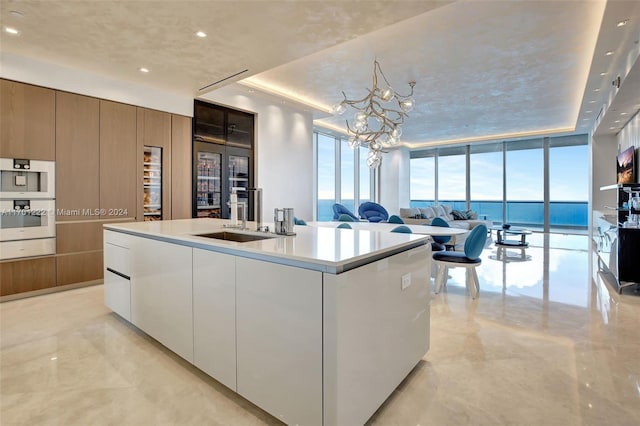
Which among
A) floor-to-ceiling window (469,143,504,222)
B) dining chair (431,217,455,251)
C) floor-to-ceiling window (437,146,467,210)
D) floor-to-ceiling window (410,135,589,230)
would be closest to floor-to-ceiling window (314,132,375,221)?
floor-to-ceiling window (410,135,589,230)

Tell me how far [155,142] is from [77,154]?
1013 millimetres

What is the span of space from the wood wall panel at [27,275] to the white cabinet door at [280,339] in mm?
3729

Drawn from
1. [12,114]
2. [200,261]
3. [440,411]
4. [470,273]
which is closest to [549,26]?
[470,273]

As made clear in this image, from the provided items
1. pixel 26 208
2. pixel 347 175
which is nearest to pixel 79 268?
pixel 26 208

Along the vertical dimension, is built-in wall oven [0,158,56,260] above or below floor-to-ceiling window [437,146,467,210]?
below

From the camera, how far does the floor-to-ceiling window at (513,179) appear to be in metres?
9.88

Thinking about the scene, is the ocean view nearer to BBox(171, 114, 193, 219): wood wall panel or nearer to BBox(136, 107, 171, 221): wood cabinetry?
BBox(171, 114, 193, 219): wood wall panel

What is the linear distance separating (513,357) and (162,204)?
15.9 ft

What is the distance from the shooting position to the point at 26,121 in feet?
12.6

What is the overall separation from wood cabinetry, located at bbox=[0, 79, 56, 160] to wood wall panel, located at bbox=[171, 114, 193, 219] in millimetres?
1509

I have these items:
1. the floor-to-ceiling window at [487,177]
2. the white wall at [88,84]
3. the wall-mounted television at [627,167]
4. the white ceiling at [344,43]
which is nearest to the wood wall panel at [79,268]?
the white wall at [88,84]

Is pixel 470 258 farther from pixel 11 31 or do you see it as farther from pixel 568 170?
pixel 568 170

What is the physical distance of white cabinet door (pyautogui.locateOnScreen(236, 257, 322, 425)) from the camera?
146 centimetres

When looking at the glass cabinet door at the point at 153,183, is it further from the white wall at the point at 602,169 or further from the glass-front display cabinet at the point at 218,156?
the white wall at the point at 602,169
